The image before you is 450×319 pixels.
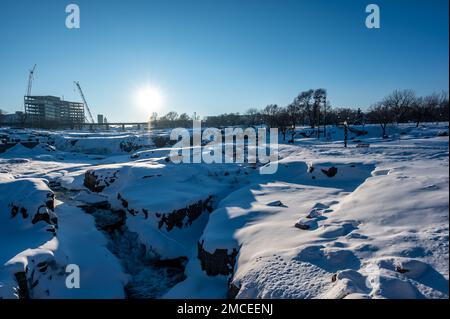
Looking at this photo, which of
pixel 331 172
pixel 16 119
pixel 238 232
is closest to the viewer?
pixel 238 232

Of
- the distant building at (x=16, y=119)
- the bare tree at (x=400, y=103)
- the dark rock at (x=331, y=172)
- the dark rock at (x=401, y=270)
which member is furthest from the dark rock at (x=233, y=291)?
the distant building at (x=16, y=119)

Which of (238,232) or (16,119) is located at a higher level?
(16,119)

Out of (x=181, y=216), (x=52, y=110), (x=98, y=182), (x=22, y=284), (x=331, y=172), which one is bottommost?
(x=22, y=284)

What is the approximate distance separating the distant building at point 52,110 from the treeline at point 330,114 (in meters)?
56.4

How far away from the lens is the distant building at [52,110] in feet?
438

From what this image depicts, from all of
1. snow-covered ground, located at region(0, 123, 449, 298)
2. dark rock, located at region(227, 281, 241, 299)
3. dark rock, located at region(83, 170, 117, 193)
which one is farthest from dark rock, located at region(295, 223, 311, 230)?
dark rock, located at region(83, 170, 117, 193)

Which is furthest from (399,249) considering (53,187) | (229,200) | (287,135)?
(287,135)

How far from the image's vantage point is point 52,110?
14875cm

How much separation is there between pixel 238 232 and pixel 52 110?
167 m

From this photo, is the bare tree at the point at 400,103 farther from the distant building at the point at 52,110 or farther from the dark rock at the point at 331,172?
the distant building at the point at 52,110

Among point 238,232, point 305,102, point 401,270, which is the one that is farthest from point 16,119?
point 401,270

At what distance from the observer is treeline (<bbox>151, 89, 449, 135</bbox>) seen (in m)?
51.7

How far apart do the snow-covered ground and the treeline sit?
6496 millimetres

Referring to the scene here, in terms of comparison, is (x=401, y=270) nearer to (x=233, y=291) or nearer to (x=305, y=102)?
(x=233, y=291)
